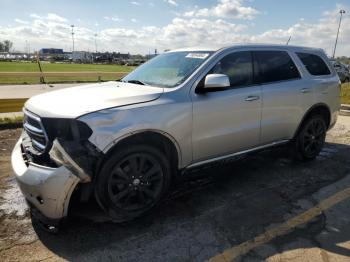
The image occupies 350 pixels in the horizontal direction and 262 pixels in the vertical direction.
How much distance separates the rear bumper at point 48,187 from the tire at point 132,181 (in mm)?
322

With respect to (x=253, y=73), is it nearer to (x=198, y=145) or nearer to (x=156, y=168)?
(x=198, y=145)

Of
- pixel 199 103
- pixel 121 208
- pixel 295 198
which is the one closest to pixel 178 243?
pixel 121 208

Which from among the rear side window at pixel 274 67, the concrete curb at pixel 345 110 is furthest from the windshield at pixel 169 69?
the concrete curb at pixel 345 110

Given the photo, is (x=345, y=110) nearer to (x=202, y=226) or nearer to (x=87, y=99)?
(x=202, y=226)

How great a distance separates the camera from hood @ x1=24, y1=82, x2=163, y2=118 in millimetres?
3484

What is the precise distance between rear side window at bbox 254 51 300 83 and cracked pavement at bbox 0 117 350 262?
1.07 meters

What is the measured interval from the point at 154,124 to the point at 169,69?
3.82 ft

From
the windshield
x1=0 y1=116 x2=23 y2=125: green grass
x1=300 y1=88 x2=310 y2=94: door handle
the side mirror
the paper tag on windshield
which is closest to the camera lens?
the side mirror

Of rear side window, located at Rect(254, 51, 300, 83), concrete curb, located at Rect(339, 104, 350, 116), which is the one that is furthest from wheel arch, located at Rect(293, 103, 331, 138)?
concrete curb, located at Rect(339, 104, 350, 116)

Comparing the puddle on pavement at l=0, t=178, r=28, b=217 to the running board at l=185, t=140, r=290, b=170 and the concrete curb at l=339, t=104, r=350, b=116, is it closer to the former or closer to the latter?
the running board at l=185, t=140, r=290, b=170

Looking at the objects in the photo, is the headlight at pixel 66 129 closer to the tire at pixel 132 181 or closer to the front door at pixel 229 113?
the tire at pixel 132 181

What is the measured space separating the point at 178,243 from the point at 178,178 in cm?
94

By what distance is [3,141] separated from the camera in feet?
23.3

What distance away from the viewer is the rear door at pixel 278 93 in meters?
4.98
